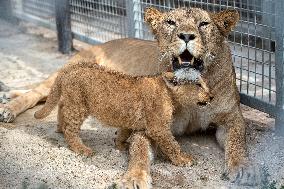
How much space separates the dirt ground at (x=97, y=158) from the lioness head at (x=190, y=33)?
0.59 metres

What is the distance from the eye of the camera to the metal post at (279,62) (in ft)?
13.1

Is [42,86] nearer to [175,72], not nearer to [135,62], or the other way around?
[135,62]

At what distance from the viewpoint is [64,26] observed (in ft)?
22.9

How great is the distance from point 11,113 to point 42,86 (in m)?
0.59

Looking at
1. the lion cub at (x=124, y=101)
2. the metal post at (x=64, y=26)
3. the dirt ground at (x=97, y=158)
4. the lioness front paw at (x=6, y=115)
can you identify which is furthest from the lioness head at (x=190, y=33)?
the metal post at (x=64, y=26)

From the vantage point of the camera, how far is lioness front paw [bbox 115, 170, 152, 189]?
3.44 metres

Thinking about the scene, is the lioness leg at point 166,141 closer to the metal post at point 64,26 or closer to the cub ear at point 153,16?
the cub ear at point 153,16

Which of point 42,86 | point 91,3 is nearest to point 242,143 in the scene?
point 42,86

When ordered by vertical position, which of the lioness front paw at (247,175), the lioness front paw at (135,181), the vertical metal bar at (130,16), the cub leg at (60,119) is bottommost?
the lioness front paw at (247,175)

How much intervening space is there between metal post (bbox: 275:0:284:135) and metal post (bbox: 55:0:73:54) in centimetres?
329

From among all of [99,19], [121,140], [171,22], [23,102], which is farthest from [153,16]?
[99,19]

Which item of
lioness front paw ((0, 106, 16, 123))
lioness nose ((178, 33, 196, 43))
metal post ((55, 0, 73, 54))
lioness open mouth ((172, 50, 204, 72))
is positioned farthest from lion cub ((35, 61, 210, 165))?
metal post ((55, 0, 73, 54))

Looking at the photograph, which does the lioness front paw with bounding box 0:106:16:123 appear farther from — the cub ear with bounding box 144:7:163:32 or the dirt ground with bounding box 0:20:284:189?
the cub ear with bounding box 144:7:163:32

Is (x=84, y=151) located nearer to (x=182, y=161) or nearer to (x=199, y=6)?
(x=182, y=161)
